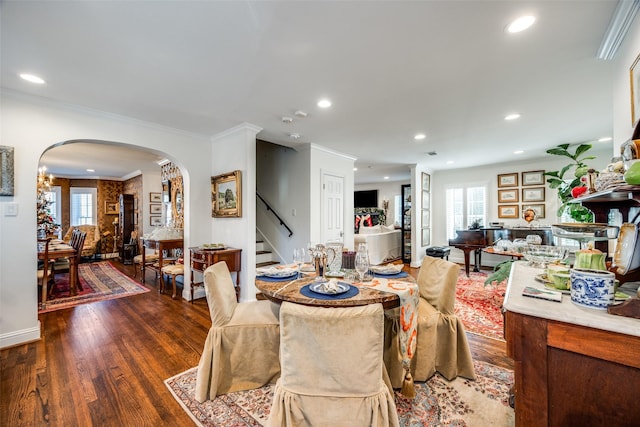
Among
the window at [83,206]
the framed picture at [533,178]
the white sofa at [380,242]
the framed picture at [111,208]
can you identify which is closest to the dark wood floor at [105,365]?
the white sofa at [380,242]

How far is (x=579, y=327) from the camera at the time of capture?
0.94m

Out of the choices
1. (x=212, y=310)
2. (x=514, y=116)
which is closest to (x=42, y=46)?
(x=212, y=310)

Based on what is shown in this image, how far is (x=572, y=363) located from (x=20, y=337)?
4309 millimetres

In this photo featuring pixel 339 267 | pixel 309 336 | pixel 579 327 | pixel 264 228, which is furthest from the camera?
pixel 264 228

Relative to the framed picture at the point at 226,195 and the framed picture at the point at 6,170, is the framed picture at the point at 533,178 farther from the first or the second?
the framed picture at the point at 6,170

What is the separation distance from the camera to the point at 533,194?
591 centimetres

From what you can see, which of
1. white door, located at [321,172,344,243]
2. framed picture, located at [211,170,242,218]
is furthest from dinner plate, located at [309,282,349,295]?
white door, located at [321,172,344,243]

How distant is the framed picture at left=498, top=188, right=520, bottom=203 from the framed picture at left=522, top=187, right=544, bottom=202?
0.15 meters

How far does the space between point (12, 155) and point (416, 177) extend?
6.64m

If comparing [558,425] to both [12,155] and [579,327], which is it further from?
[12,155]

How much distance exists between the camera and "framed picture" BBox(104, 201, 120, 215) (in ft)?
26.7

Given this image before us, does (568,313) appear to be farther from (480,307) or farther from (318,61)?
(480,307)

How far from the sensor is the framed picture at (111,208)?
8.12 m

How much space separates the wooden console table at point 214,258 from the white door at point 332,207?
1713mm
